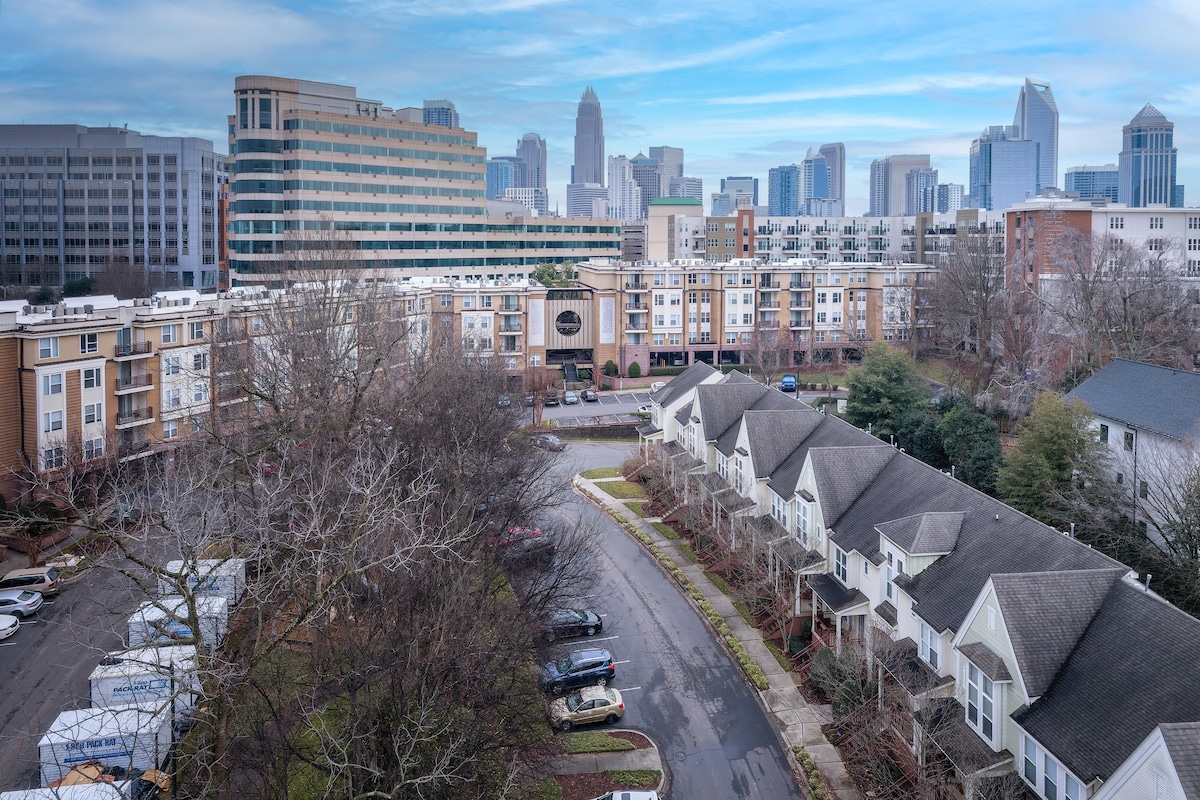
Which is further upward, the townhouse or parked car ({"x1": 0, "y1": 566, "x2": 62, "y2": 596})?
the townhouse

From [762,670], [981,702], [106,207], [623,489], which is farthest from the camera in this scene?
[106,207]

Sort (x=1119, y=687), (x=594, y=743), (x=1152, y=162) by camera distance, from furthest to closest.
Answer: (x=1152, y=162)
(x=594, y=743)
(x=1119, y=687)

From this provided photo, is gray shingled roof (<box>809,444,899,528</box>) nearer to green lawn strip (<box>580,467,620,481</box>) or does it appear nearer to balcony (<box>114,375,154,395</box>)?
green lawn strip (<box>580,467,620,481</box>)

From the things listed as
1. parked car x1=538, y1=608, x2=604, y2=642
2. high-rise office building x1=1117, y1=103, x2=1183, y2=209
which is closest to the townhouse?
parked car x1=538, y1=608, x2=604, y2=642

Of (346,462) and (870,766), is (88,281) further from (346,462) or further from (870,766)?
(870,766)

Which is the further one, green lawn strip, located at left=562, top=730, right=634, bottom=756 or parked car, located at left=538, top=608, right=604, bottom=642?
parked car, located at left=538, top=608, right=604, bottom=642

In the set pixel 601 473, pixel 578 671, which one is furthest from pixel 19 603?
pixel 601 473

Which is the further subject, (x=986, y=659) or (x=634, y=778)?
(x=634, y=778)

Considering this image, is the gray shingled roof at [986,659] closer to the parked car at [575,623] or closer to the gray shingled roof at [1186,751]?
the gray shingled roof at [1186,751]

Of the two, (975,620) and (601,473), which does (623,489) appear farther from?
(975,620)
